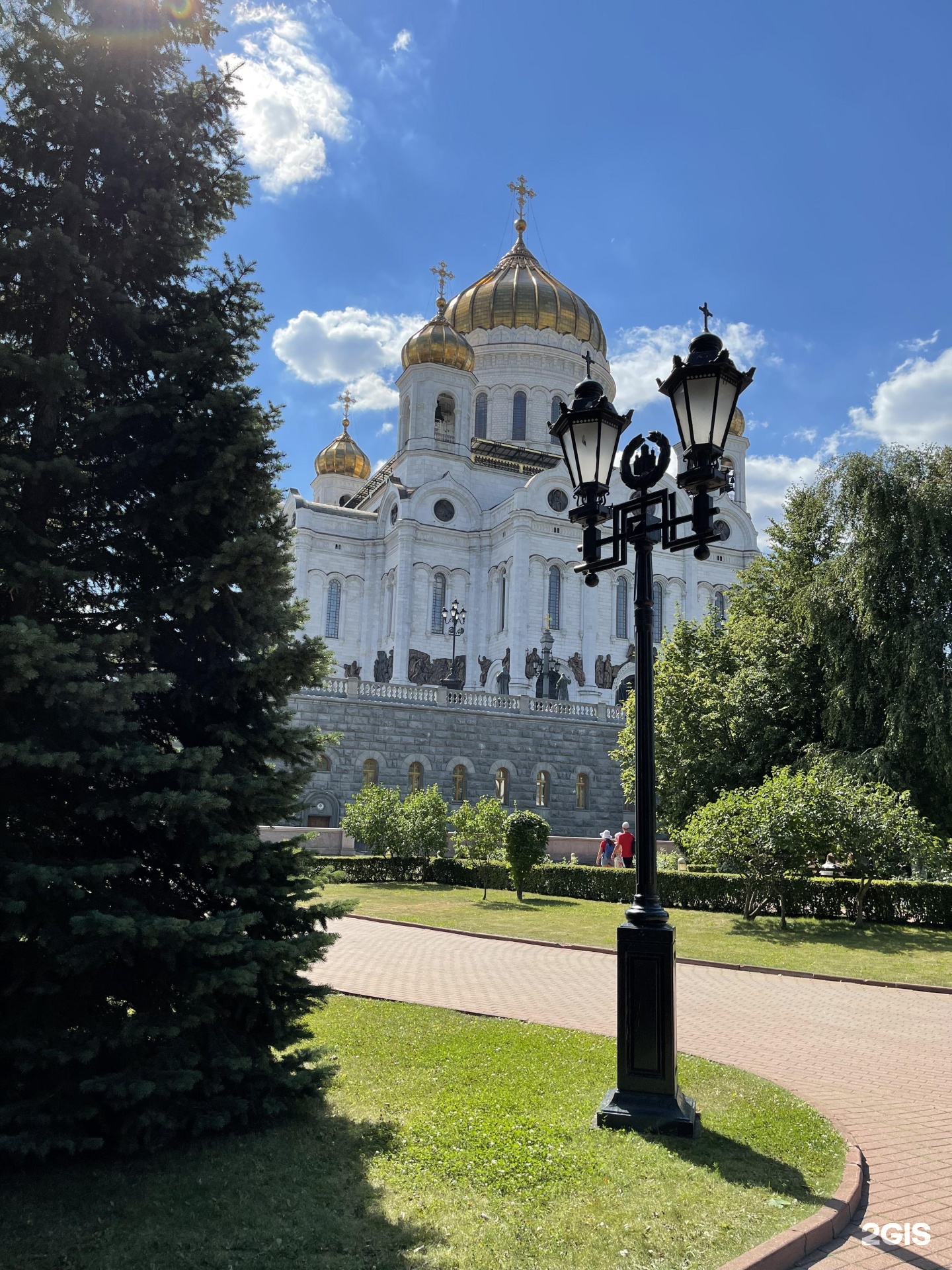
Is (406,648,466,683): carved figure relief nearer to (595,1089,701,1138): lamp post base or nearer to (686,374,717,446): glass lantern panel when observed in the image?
(686,374,717,446): glass lantern panel

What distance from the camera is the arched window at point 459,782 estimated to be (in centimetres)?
3062

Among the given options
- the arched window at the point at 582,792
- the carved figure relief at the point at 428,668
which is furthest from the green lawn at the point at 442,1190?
the carved figure relief at the point at 428,668

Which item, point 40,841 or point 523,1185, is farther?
point 40,841

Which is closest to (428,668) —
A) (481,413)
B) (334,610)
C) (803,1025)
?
(334,610)

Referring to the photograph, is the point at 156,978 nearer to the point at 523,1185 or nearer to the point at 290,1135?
the point at 290,1135

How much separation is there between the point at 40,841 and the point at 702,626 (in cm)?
2392

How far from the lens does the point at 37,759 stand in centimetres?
481

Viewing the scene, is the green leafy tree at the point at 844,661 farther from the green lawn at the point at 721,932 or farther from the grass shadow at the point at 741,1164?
the grass shadow at the point at 741,1164

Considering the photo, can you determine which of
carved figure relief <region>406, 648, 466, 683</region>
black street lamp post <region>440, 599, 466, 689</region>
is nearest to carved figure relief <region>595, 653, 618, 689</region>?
carved figure relief <region>406, 648, 466, 683</region>

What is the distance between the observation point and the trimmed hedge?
16.5m

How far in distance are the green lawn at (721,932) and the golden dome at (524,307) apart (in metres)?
40.3

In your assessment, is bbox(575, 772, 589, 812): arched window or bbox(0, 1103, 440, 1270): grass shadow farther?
bbox(575, 772, 589, 812): arched window

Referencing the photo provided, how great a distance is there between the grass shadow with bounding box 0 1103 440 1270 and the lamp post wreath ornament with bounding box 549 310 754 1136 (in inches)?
66.5

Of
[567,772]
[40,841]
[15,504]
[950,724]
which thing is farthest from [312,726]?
[567,772]
